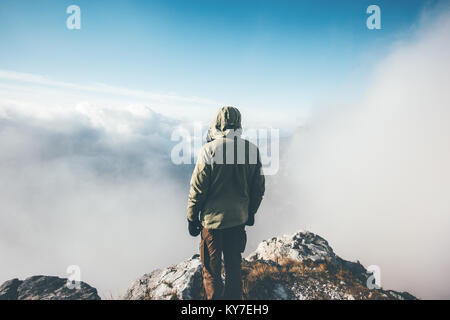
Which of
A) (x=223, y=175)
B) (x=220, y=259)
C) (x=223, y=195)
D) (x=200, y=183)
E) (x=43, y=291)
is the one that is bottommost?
(x=43, y=291)

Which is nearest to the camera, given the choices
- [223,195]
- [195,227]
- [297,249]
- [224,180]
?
[224,180]

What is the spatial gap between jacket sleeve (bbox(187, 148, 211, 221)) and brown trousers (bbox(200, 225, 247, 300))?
2.43ft

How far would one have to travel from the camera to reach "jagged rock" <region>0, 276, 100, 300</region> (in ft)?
22.0

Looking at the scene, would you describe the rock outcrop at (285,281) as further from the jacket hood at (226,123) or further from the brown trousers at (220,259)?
the jacket hood at (226,123)

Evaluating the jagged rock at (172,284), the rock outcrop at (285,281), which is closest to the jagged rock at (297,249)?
the rock outcrop at (285,281)

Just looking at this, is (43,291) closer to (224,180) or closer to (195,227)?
(195,227)

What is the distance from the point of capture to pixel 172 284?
6.63 m

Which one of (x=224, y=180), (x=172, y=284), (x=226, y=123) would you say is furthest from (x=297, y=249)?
(x=226, y=123)

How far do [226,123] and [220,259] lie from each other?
3.46 metres
